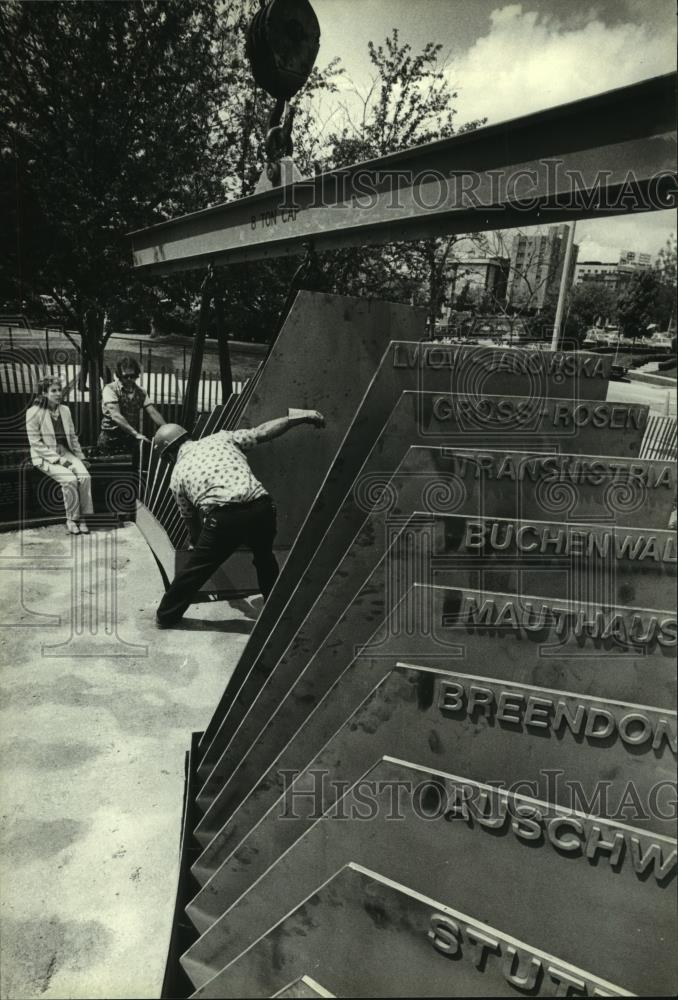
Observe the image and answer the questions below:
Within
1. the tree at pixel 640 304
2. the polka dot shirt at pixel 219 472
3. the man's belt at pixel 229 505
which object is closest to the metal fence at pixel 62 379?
the polka dot shirt at pixel 219 472

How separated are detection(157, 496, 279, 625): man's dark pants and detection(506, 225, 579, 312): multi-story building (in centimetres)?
428

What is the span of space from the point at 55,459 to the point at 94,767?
168 inches

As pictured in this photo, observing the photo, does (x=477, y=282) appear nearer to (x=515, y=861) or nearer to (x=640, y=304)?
(x=640, y=304)

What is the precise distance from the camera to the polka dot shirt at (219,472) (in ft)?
13.2

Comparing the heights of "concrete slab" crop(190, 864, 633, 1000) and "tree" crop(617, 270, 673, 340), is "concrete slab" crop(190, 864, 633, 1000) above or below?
below

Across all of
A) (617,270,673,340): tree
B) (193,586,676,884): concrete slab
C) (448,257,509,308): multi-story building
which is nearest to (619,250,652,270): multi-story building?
(617,270,673,340): tree

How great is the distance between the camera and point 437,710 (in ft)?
5.28

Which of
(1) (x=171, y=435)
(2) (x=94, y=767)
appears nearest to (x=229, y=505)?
(1) (x=171, y=435)

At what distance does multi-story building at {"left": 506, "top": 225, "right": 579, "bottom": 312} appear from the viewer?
7367mm

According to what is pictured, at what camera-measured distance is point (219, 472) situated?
4.04m

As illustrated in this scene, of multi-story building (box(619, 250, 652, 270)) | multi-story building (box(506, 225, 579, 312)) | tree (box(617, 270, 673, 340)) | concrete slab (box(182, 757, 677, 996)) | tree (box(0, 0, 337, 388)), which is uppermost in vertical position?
tree (box(0, 0, 337, 388))

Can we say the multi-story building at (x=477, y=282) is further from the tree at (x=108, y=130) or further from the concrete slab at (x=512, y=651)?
the concrete slab at (x=512, y=651)

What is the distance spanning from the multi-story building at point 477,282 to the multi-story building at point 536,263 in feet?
0.55

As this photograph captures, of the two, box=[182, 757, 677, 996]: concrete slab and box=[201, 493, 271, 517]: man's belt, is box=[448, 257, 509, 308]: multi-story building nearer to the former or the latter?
box=[201, 493, 271, 517]: man's belt
